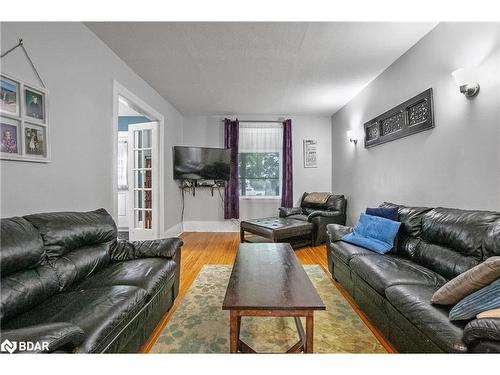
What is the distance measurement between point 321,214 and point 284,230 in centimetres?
87

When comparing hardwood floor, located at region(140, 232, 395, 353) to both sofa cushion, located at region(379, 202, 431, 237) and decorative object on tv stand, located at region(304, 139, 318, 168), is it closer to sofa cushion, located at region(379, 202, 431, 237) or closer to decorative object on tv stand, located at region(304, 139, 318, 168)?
sofa cushion, located at region(379, 202, 431, 237)

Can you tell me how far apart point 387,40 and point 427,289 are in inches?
98.7

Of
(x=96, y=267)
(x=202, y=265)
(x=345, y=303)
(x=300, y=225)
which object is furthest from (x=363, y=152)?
(x=96, y=267)

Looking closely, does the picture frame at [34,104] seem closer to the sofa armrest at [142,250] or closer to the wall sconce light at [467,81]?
the sofa armrest at [142,250]

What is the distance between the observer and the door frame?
272 cm

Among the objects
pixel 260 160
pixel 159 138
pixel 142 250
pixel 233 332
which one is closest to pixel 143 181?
pixel 159 138

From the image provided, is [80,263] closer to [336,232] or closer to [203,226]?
[336,232]

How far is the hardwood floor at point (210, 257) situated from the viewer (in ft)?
5.99

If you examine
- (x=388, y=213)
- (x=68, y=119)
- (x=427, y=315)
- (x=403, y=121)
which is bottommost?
(x=427, y=315)

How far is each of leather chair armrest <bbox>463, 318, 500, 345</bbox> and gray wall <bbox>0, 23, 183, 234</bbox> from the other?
272cm

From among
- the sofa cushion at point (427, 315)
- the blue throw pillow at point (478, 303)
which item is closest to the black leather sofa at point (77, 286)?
the sofa cushion at point (427, 315)

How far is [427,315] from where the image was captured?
4.10 ft

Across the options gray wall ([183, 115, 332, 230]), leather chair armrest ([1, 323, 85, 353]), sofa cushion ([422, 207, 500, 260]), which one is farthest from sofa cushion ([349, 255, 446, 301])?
gray wall ([183, 115, 332, 230])
